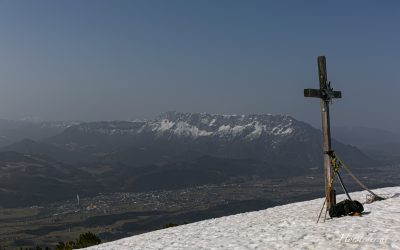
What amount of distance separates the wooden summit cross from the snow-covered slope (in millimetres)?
1713

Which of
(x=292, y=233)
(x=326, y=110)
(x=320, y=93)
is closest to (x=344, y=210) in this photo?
(x=292, y=233)

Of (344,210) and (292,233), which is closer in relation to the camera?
(292,233)

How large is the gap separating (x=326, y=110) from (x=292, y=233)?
26.3 feet

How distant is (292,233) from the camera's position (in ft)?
66.1

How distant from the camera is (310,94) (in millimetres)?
23953

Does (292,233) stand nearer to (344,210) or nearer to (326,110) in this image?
(344,210)

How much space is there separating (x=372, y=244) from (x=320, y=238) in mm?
2343

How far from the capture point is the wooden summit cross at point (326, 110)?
24.0 metres

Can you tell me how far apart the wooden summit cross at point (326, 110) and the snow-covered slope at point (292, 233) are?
1713mm

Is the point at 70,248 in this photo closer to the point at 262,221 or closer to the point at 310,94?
the point at 262,221

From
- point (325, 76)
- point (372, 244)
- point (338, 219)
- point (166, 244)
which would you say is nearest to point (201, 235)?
point (166, 244)

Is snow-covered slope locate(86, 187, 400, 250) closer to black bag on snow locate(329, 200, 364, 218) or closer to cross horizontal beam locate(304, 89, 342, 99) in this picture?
black bag on snow locate(329, 200, 364, 218)

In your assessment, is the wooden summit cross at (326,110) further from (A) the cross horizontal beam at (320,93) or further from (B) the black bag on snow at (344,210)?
(B) the black bag on snow at (344,210)

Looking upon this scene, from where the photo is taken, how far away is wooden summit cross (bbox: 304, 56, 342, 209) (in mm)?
23953
